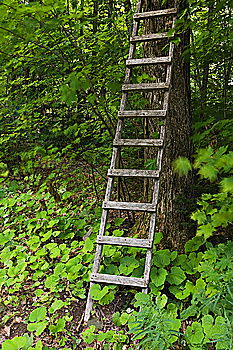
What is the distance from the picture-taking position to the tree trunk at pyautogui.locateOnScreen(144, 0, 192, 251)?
3.27m

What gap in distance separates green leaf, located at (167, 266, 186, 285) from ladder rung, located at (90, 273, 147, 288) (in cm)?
37

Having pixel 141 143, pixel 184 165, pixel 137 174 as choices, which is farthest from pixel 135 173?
pixel 184 165

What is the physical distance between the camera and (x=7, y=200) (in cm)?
522

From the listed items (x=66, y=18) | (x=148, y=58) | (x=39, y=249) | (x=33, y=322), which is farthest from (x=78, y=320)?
(x=66, y=18)

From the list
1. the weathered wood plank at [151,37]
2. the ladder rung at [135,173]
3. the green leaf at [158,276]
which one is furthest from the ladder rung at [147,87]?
the green leaf at [158,276]

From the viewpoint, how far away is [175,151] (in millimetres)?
3326

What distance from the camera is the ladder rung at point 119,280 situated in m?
2.63

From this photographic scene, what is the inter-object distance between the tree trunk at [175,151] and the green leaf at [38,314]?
1335 mm

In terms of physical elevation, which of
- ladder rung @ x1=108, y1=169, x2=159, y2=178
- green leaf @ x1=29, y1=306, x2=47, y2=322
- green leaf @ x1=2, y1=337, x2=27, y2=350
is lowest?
green leaf @ x1=29, y1=306, x2=47, y2=322

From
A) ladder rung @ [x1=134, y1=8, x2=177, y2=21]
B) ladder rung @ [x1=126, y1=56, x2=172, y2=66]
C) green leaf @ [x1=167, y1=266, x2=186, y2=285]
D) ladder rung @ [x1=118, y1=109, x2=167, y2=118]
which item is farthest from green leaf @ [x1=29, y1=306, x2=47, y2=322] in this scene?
ladder rung @ [x1=134, y1=8, x2=177, y2=21]

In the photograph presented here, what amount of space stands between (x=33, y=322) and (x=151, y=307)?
123 centimetres

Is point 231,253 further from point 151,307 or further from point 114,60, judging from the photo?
point 114,60

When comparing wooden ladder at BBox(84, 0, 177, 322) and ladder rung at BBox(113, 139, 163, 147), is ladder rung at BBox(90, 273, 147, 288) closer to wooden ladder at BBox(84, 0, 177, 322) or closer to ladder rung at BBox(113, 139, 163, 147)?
wooden ladder at BBox(84, 0, 177, 322)

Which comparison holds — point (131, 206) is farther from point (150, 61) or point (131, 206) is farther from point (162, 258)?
point (150, 61)
